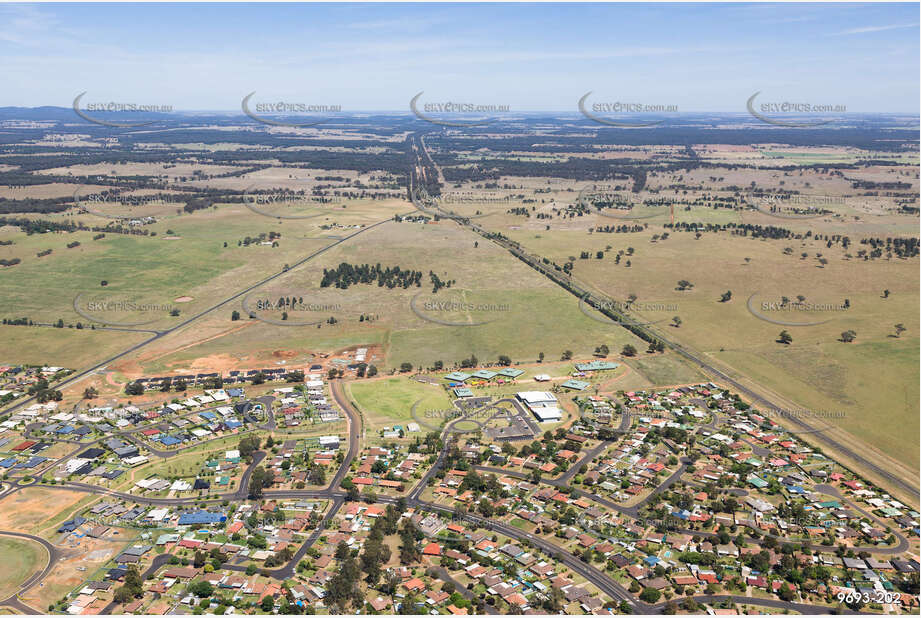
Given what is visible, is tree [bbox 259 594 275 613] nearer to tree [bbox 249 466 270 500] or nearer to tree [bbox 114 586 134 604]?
tree [bbox 114 586 134 604]

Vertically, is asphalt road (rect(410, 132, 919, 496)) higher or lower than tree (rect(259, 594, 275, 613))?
higher

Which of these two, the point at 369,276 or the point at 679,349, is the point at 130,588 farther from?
the point at 369,276

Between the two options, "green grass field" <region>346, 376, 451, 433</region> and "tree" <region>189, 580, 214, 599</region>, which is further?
"green grass field" <region>346, 376, 451, 433</region>

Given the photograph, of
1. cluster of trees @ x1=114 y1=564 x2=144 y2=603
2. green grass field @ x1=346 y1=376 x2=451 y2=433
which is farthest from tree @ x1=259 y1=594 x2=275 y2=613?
green grass field @ x1=346 y1=376 x2=451 y2=433

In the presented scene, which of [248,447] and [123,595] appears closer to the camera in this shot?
[123,595]

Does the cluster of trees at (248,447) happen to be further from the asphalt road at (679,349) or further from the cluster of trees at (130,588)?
the asphalt road at (679,349)

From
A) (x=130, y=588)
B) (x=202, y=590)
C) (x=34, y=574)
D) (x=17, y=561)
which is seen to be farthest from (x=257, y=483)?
(x=17, y=561)

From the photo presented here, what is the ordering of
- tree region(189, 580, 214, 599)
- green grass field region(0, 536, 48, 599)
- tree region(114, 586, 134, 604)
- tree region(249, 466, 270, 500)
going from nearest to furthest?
tree region(114, 586, 134, 604) < tree region(189, 580, 214, 599) < green grass field region(0, 536, 48, 599) < tree region(249, 466, 270, 500)

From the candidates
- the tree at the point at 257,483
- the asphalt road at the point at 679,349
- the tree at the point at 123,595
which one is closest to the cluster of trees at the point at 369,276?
the asphalt road at the point at 679,349

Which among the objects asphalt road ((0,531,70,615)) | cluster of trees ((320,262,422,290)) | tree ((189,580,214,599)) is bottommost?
Result: asphalt road ((0,531,70,615))

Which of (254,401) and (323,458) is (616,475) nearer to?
(323,458)

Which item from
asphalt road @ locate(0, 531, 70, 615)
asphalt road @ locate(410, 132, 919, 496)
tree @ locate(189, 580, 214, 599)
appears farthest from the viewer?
asphalt road @ locate(410, 132, 919, 496)

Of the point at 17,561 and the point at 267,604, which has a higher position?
the point at 267,604
